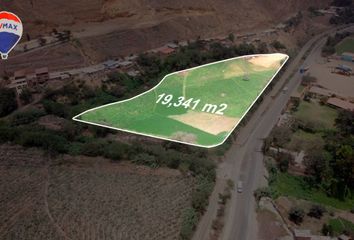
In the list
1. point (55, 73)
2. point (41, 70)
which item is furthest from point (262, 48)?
point (41, 70)

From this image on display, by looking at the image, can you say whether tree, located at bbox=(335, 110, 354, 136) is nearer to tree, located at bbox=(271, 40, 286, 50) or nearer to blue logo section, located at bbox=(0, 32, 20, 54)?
tree, located at bbox=(271, 40, 286, 50)

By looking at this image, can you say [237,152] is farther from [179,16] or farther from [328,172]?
[179,16]

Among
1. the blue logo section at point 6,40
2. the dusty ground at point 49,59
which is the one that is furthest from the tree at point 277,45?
the blue logo section at point 6,40

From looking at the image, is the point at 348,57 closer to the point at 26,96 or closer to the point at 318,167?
the point at 318,167

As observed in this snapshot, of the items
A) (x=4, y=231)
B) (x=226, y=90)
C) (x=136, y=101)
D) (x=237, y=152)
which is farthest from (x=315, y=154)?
(x=4, y=231)

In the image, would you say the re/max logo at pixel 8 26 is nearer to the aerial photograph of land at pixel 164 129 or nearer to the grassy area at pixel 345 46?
the aerial photograph of land at pixel 164 129

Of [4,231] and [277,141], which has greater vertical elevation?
[4,231]
